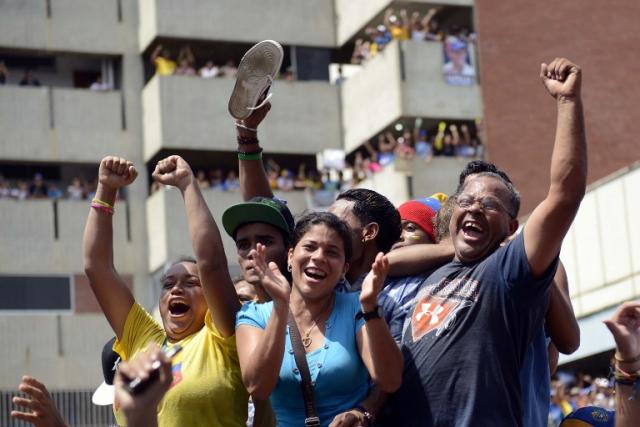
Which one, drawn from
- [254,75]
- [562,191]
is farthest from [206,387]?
[562,191]

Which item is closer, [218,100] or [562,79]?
[562,79]

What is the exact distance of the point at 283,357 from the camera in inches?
254

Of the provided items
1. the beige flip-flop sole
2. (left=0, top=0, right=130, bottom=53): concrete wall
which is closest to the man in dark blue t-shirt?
the beige flip-flop sole

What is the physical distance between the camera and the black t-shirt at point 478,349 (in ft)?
20.4

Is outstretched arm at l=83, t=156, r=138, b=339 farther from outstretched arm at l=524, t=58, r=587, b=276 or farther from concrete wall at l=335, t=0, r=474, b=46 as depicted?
concrete wall at l=335, t=0, r=474, b=46

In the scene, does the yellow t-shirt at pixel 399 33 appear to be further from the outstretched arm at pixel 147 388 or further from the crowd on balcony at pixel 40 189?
the outstretched arm at pixel 147 388

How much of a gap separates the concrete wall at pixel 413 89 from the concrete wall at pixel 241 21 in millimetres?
1923

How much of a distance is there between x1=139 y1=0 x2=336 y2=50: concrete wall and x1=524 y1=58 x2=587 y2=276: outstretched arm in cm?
2591

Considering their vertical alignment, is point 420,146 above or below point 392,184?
above

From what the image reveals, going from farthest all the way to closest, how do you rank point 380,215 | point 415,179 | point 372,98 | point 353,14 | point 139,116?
point 353,14
point 139,116
point 372,98
point 415,179
point 380,215

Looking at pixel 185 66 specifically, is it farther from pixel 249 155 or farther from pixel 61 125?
pixel 249 155

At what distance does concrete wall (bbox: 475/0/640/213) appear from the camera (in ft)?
99.7

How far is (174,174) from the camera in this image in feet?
23.5

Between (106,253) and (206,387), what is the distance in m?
0.93
